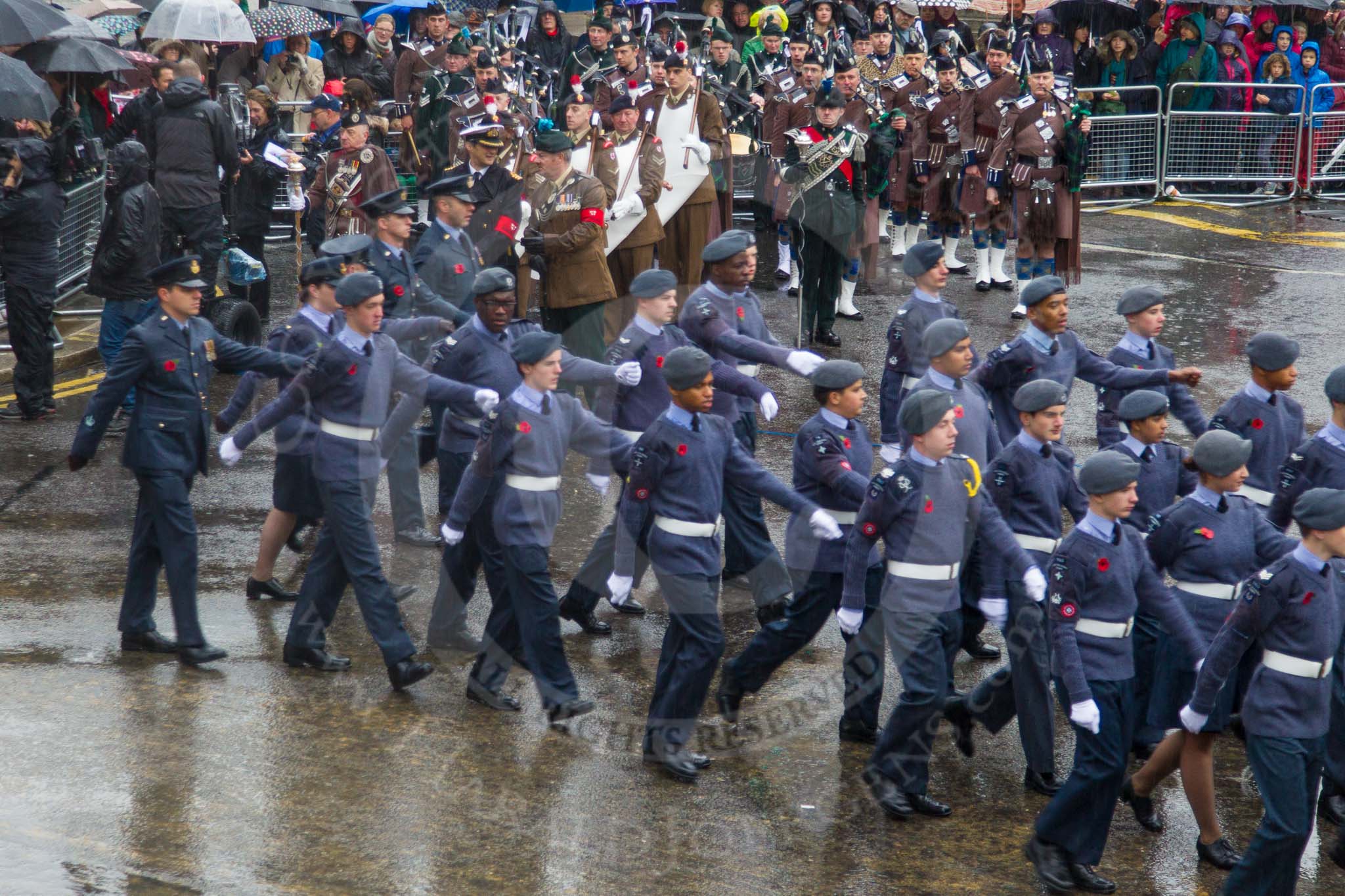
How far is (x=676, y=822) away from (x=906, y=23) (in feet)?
41.3

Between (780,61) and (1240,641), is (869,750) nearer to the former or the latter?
(1240,641)

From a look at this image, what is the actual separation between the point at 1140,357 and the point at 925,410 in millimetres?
2421

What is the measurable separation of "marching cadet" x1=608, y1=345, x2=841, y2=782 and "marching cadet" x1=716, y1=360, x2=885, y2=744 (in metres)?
0.24

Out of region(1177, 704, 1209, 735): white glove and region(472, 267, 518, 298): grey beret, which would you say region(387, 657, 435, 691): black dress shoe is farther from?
region(1177, 704, 1209, 735): white glove

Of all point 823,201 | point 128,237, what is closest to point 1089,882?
point 128,237

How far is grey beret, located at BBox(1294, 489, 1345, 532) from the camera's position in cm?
560

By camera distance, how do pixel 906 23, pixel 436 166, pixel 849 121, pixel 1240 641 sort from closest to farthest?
pixel 1240 641, pixel 849 121, pixel 436 166, pixel 906 23

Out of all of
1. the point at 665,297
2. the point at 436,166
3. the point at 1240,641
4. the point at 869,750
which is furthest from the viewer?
the point at 436,166

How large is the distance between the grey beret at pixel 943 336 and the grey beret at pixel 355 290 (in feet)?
7.95

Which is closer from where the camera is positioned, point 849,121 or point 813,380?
point 813,380

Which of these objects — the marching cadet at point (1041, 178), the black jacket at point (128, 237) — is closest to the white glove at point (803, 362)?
the black jacket at point (128, 237)

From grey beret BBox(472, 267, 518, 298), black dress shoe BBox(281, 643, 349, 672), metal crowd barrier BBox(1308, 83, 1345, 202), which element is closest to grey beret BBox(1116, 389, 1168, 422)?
grey beret BBox(472, 267, 518, 298)

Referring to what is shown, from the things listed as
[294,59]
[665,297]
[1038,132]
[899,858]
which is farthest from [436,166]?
[899,858]

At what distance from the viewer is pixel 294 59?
54.6 ft
